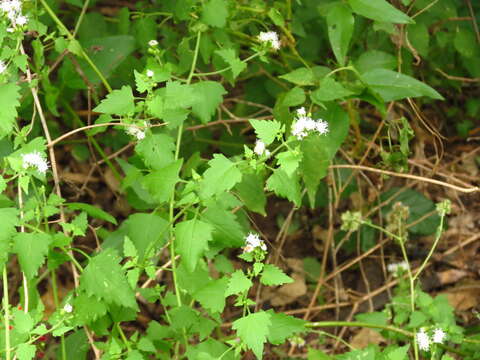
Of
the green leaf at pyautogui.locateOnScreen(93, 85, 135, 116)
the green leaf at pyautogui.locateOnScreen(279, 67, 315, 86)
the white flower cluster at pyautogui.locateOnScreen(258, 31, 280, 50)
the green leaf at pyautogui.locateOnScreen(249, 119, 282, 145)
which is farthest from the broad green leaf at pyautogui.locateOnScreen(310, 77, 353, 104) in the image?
the green leaf at pyautogui.locateOnScreen(93, 85, 135, 116)

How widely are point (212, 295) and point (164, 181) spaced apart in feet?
0.99

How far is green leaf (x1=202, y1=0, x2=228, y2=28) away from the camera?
205 cm

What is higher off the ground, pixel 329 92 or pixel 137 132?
pixel 137 132

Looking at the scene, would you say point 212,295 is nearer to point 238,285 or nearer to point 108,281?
point 238,285

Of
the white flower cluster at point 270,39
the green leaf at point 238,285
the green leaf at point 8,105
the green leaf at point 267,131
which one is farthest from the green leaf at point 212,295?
the white flower cluster at point 270,39

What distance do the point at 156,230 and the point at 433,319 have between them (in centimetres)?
91

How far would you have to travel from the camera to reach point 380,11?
6.57 ft

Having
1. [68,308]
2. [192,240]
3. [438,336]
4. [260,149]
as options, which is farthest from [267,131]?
[438,336]

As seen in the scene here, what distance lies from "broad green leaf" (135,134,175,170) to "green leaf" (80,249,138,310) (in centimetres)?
25

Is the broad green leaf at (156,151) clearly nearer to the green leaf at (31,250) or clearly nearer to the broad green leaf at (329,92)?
the green leaf at (31,250)

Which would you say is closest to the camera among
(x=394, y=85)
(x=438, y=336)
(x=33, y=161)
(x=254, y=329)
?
(x=254, y=329)

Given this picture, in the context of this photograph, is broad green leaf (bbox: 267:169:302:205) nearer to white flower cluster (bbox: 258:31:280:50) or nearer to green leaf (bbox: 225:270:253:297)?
green leaf (bbox: 225:270:253:297)

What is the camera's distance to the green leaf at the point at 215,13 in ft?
6.73

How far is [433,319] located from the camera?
7.07 ft
